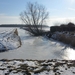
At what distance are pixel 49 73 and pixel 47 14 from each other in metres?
25.2

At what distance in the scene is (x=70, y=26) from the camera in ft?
79.2

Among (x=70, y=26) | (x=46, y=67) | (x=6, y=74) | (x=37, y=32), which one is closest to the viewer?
(x=6, y=74)

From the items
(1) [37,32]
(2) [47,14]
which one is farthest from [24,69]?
(2) [47,14]

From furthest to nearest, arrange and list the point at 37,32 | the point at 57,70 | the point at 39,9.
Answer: the point at 39,9
the point at 37,32
the point at 57,70

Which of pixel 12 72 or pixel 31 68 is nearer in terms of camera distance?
pixel 12 72

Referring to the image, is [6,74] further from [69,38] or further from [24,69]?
[69,38]

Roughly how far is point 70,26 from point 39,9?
26.0 ft

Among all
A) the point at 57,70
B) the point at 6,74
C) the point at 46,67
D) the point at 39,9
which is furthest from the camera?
the point at 39,9

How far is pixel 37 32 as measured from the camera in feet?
88.6

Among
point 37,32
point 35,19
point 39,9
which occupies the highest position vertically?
point 39,9

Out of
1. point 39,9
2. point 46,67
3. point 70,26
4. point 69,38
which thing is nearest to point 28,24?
point 39,9

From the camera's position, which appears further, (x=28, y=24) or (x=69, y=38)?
(x=28, y=24)

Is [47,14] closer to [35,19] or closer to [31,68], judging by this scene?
[35,19]

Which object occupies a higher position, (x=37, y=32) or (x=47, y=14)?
(x=47, y=14)
